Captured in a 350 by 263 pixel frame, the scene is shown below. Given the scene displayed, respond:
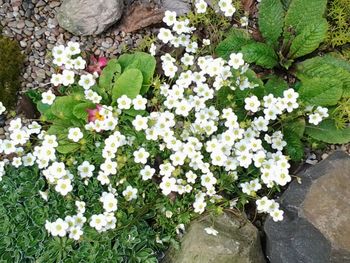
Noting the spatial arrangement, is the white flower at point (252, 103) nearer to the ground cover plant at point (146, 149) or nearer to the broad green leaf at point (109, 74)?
the ground cover plant at point (146, 149)

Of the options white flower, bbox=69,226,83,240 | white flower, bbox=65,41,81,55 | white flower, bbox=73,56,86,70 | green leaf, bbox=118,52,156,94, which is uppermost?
white flower, bbox=65,41,81,55

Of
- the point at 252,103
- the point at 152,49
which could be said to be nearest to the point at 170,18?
the point at 152,49

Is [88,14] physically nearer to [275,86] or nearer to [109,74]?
[109,74]

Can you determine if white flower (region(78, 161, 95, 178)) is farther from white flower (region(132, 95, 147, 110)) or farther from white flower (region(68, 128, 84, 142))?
white flower (region(132, 95, 147, 110))

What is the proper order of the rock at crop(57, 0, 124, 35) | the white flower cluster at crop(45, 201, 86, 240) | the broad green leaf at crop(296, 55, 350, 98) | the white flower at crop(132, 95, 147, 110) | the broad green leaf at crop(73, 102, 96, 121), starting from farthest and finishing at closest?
the rock at crop(57, 0, 124, 35), the broad green leaf at crop(296, 55, 350, 98), the broad green leaf at crop(73, 102, 96, 121), the white flower at crop(132, 95, 147, 110), the white flower cluster at crop(45, 201, 86, 240)

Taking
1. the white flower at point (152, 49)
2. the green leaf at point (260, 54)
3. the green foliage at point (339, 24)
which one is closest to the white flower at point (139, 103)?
the white flower at point (152, 49)

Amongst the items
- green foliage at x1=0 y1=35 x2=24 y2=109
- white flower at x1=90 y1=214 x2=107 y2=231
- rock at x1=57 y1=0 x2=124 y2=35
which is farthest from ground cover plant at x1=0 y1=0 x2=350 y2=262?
rock at x1=57 y1=0 x2=124 y2=35

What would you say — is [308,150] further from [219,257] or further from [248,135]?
[219,257]
